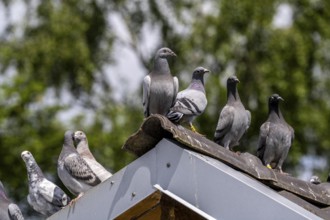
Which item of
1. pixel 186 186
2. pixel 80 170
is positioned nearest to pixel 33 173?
pixel 80 170

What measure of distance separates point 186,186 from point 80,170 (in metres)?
3.39

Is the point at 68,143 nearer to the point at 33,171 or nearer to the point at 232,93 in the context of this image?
the point at 33,171

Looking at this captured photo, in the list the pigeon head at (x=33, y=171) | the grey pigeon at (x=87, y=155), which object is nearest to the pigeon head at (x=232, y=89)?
the grey pigeon at (x=87, y=155)

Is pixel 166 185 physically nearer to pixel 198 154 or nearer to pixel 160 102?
pixel 198 154

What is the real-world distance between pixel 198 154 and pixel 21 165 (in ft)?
60.9

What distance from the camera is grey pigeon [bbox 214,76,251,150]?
11797 mm

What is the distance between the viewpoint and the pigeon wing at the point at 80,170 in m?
12.3

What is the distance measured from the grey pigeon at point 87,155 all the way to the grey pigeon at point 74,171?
0.11m

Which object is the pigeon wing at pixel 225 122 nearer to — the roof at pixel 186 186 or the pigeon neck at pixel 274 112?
the pigeon neck at pixel 274 112

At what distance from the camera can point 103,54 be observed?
31516mm

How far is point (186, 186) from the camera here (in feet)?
30.0

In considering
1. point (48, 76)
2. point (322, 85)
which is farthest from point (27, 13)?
point (322, 85)

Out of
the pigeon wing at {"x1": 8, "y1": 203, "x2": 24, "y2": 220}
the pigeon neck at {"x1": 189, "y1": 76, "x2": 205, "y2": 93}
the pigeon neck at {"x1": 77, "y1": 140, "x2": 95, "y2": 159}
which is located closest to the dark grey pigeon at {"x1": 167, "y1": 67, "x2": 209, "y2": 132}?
the pigeon neck at {"x1": 189, "y1": 76, "x2": 205, "y2": 93}

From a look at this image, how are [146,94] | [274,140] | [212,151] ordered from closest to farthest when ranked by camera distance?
1. [212,151]
2. [146,94]
3. [274,140]
